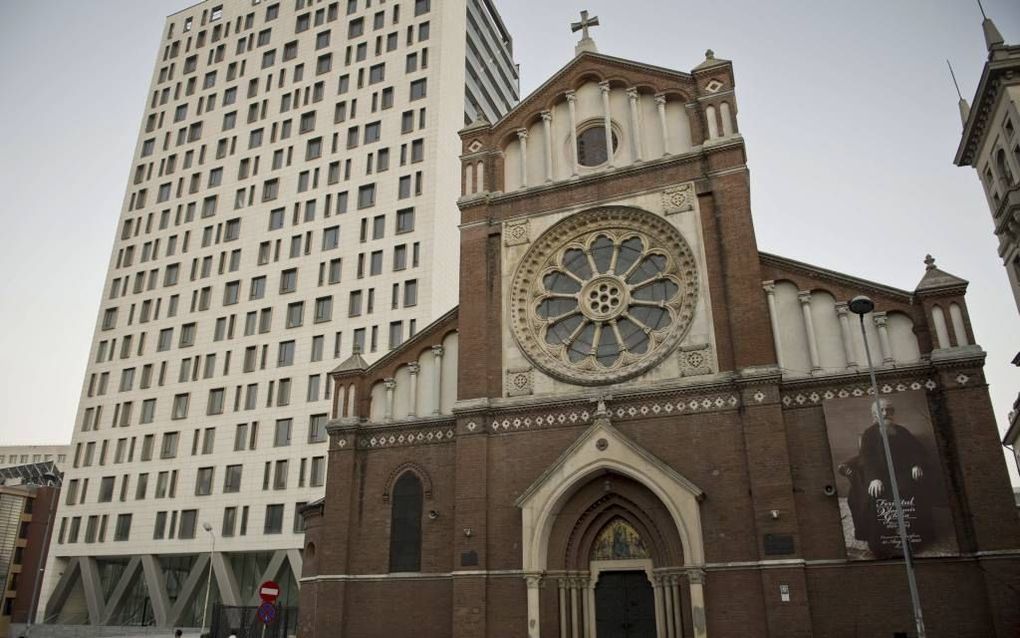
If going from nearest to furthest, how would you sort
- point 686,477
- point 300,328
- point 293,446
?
1. point 686,477
2. point 293,446
3. point 300,328

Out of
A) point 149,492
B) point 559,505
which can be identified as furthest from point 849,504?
point 149,492

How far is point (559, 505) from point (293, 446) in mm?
29351

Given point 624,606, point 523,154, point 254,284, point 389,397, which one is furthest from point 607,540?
point 254,284

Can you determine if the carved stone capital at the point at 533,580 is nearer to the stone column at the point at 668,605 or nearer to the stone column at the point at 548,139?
the stone column at the point at 668,605

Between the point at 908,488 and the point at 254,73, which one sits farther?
the point at 254,73

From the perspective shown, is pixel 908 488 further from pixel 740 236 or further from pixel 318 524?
pixel 318 524

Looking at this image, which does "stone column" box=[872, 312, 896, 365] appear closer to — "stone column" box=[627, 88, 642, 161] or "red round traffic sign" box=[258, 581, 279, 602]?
"stone column" box=[627, 88, 642, 161]

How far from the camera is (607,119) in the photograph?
26375 mm

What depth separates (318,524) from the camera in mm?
27891

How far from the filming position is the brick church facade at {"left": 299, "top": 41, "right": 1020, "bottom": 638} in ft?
63.4

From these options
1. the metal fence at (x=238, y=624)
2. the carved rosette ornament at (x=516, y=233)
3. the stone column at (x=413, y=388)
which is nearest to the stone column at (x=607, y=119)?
the carved rosette ornament at (x=516, y=233)

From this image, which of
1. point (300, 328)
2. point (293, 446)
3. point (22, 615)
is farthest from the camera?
point (22, 615)

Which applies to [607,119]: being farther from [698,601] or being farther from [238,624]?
[238,624]

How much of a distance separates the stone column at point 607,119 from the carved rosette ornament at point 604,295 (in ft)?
6.79
